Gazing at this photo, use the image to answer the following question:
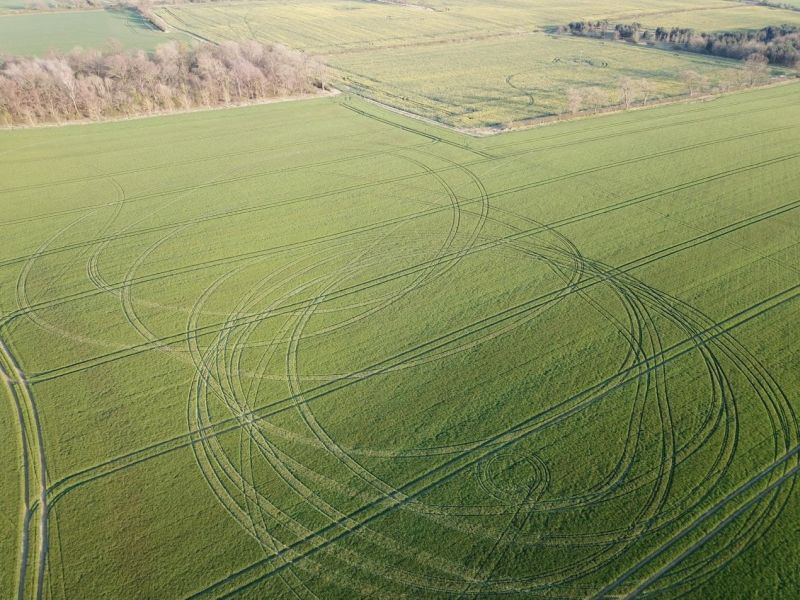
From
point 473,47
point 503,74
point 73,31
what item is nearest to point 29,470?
point 503,74

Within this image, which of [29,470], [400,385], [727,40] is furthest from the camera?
[727,40]

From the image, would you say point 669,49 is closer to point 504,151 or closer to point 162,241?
point 504,151

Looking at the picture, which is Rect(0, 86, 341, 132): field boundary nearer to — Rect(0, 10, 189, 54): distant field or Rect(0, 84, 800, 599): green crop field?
Rect(0, 84, 800, 599): green crop field

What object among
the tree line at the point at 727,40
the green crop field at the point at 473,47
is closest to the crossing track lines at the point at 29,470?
the green crop field at the point at 473,47

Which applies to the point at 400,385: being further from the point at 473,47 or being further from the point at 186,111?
the point at 473,47

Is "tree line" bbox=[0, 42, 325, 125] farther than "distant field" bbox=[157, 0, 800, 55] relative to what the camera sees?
No

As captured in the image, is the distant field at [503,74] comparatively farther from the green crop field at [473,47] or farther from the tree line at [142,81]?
the tree line at [142,81]

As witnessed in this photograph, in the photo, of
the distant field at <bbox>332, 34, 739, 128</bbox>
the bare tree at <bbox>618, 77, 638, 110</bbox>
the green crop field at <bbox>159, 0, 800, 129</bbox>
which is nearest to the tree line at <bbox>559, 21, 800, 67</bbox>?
the green crop field at <bbox>159, 0, 800, 129</bbox>
